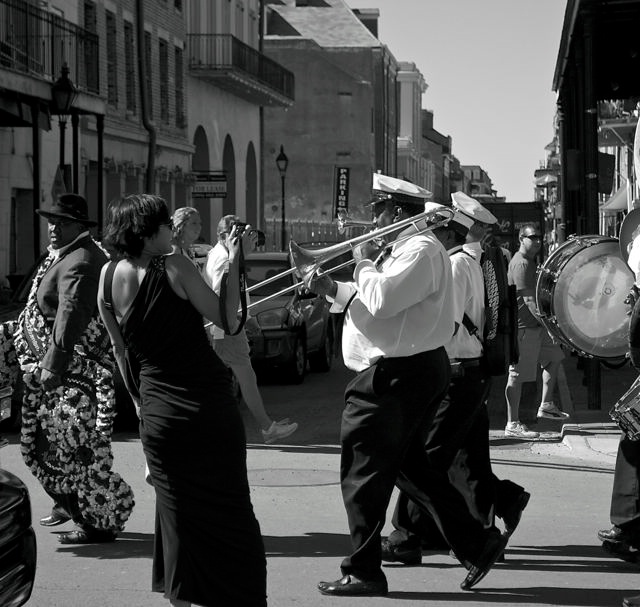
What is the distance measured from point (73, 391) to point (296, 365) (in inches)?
376

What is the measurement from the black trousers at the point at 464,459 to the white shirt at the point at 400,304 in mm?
725

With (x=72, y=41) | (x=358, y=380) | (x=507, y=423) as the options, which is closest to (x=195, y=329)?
(x=358, y=380)

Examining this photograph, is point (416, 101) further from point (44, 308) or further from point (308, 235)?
point (44, 308)

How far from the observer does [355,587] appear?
654cm

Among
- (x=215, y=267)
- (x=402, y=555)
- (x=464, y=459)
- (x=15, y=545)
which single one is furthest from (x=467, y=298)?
(x=215, y=267)

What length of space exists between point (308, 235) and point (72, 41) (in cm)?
4120

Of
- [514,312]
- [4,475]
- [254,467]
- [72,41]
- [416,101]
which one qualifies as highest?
[416,101]

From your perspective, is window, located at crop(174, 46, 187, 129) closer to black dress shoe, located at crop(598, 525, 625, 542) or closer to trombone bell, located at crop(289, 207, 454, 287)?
black dress shoe, located at crop(598, 525, 625, 542)

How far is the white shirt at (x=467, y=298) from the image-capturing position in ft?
23.9

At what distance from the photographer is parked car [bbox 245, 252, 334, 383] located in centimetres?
1667

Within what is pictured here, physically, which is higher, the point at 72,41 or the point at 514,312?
the point at 72,41

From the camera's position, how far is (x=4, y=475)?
512 centimetres

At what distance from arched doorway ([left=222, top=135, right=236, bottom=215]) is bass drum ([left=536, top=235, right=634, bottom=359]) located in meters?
34.4

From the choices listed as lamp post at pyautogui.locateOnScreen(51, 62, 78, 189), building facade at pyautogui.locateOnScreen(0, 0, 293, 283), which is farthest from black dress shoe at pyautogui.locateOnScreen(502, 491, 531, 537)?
lamp post at pyautogui.locateOnScreen(51, 62, 78, 189)
